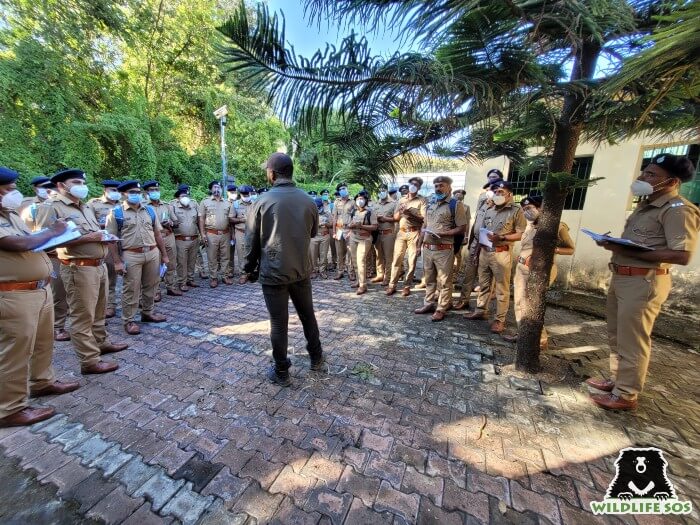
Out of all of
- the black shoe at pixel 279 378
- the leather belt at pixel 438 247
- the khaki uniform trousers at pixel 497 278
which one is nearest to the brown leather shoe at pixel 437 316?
the khaki uniform trousers at pixel 497 278

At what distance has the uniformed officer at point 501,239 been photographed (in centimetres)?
429

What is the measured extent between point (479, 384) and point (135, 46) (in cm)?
1508

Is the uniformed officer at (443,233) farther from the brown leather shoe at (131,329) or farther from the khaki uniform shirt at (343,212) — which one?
the brown leather shoe at (131,329)

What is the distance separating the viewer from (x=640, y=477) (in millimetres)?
1952

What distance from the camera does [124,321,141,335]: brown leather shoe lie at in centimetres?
398

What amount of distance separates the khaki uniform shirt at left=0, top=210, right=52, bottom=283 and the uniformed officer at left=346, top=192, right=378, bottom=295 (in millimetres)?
4521

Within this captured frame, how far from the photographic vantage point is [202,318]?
15.0 ft

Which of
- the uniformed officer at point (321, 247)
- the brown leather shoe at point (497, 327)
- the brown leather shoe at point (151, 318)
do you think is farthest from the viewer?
the uniformed officer at point (321, 247)

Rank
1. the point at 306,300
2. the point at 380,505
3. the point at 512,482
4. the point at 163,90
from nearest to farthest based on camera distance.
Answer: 1. the point at 380,505
2. the point at 512,482
3. the point at 306,300
4. the point at 163,90

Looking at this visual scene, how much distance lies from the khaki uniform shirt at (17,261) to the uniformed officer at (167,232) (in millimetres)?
3108

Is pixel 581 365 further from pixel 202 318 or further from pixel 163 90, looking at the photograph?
pixel 163 90

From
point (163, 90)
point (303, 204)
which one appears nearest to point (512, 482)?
point (303, 204)

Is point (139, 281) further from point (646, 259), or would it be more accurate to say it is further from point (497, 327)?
point (646, 259)

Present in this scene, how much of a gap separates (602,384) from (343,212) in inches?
217
